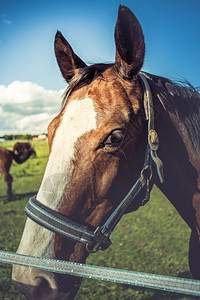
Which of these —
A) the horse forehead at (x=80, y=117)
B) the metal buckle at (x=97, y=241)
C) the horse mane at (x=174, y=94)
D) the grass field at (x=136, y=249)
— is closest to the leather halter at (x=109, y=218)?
the metal buckle at (x=97, y=241)

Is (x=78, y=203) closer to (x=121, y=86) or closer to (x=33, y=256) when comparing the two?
(x=33, y=256)

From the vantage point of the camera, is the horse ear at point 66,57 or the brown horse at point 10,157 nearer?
the horse ear at point 66,57

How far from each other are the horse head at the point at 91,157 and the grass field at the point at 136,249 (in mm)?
2505

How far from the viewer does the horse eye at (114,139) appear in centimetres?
148

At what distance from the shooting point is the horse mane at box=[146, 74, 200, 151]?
1.88m

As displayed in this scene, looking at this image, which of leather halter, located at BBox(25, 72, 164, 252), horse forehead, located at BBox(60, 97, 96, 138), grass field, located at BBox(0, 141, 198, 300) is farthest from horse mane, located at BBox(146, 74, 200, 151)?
grass field, located at BBox(0, 141, 198, 300)

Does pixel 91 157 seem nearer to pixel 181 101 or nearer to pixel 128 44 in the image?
pixel 128 44

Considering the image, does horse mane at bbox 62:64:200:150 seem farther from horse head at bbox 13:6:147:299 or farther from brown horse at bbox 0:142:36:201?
brown horse at bbox 0:142:36:201

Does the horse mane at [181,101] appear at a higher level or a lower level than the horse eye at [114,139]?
higher

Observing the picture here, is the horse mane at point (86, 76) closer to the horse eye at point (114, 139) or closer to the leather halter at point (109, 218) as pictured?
the leather halter at point (109, 218)

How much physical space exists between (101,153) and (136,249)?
4.23 metres

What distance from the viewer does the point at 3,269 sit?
4.21 meters

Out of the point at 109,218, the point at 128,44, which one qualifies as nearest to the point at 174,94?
the point at 128,44

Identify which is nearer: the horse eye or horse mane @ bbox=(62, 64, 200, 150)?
the horse eye
